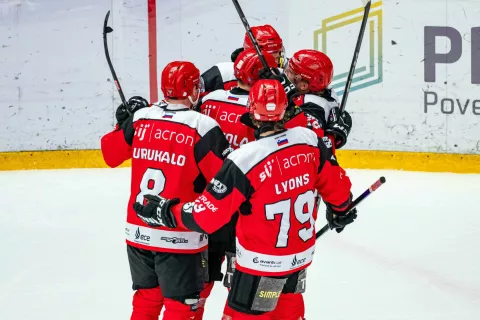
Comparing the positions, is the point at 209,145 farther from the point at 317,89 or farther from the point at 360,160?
the point at 360,160

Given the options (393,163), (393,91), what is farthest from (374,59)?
(393,163)

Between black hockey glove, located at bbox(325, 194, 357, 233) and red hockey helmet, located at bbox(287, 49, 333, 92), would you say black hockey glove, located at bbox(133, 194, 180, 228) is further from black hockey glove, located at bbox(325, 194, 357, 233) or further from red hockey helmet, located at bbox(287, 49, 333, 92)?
red hockey helmet, located at bbox(287, 49, 333, 92)

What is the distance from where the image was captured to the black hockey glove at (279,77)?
10.7 feet

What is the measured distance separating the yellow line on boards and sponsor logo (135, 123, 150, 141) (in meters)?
4.10

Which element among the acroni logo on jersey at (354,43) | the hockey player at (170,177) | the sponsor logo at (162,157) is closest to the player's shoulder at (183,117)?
the hockey player at (170,177)

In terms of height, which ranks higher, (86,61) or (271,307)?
(86,61)

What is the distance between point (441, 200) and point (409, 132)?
1.12 meters

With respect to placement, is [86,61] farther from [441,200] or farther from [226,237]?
[226,237]

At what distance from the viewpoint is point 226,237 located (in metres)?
3.44

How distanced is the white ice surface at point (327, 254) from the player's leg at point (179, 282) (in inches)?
31.8

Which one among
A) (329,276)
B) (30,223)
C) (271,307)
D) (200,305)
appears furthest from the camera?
(30,223)

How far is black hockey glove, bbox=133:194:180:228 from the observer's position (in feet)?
9.48

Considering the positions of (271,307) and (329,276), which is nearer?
(271,307)

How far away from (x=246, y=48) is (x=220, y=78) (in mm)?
179
